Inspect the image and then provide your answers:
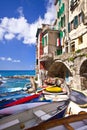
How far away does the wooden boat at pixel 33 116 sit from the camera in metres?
6.75

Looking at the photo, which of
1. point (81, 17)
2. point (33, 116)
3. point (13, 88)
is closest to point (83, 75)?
point (81, 17)

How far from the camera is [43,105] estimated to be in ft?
27.3

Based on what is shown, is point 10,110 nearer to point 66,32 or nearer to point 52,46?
point 66,32

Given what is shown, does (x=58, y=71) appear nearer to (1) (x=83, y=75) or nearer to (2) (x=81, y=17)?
(2) (x=81, y=17)

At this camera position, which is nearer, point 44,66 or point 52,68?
point 52,68

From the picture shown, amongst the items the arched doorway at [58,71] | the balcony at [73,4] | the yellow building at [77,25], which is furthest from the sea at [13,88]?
the balcony at [73,4]

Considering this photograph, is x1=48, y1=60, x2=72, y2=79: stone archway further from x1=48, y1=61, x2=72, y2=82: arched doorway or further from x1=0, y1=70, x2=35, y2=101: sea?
x1=0, y1=70, x2=35, y2=101: sea

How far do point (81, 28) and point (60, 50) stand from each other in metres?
8.95

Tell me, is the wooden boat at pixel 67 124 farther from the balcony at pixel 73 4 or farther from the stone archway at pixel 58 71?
the stone archway at pixel 58 71

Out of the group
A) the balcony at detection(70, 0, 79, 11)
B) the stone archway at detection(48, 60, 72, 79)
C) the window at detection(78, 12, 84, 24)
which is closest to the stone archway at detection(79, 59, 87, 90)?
the window at detection(78, 12, 84, 24)

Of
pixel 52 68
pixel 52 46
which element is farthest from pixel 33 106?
pixel 52 46

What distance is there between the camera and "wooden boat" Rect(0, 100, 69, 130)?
675cm

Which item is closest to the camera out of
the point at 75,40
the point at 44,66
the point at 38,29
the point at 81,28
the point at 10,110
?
the point at 10,110

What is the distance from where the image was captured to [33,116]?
7.71m
